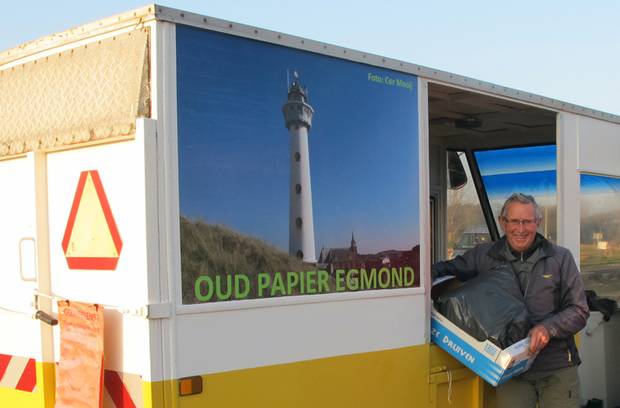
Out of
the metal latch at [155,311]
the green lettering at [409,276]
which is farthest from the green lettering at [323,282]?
the metal latch at [155,311]

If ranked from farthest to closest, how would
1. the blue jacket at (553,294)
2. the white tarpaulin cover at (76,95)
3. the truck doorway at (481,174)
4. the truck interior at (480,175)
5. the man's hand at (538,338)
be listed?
the truck interior at (480,175) → the truck doorway at (481,174) → the blue jacket at (553,294) → the man's hand at (538,338) → the white tarpaulin cover at (76,95)

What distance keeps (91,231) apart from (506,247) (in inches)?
91.8

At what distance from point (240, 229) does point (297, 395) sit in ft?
2.68

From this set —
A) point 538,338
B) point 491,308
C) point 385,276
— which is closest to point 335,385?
point 385,276

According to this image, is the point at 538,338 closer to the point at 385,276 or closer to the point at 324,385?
the point at 385,276

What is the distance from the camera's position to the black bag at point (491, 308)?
374 cm

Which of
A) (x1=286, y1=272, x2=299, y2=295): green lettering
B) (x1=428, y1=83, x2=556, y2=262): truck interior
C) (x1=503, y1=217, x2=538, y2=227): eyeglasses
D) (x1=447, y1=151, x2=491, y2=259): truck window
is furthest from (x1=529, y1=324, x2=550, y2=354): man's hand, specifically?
(x1=447, y1=151, x2=491, y2=259): truck window

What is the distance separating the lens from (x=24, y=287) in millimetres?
3451

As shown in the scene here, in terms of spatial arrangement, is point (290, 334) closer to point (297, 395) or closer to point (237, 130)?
point (297, 395)

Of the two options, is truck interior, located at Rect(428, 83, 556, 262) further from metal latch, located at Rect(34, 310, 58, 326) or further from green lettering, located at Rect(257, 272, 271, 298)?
metal latch, located at Rect(34, 310, 58, 326)

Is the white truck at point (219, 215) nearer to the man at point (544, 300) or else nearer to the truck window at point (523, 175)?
the man at point (544, 300)

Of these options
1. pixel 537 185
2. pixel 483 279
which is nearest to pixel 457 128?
pixel 537 185

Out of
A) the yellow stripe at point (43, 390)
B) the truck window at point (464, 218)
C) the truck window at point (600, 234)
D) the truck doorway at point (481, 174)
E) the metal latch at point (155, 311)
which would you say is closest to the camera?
the metal latch at point (155, 311)

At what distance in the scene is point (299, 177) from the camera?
327 cm
